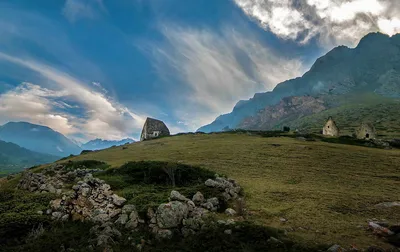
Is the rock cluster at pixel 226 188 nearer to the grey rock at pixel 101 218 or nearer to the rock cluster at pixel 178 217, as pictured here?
the rock cluster at pixel 178 217

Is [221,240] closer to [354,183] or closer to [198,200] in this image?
[198,200]

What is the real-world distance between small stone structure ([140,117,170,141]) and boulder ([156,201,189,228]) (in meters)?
92.1

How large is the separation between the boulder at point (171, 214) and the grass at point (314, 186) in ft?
17.5

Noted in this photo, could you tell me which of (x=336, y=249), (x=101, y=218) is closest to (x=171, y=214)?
(x=101, y=218)

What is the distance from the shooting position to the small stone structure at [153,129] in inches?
4397

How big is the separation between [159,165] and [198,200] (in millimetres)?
12732

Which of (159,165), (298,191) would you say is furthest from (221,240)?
(159,165)

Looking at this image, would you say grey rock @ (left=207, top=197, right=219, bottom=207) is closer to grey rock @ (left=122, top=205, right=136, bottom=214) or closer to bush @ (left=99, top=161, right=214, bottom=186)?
grey rock @ (left=122, top=205, right=136, bottom=214)

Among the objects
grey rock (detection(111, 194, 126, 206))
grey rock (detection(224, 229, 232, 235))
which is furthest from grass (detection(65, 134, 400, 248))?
grey rock (detection(224, 229, 232, 235))

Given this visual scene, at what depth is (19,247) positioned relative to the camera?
16266 millimetres

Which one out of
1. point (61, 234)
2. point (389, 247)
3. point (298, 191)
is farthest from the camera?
point (298, 191)

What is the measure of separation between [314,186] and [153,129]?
89176 mm

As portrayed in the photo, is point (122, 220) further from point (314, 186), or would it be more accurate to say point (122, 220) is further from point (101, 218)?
point (314, 186)

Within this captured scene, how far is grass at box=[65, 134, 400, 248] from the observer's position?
1855 cm
